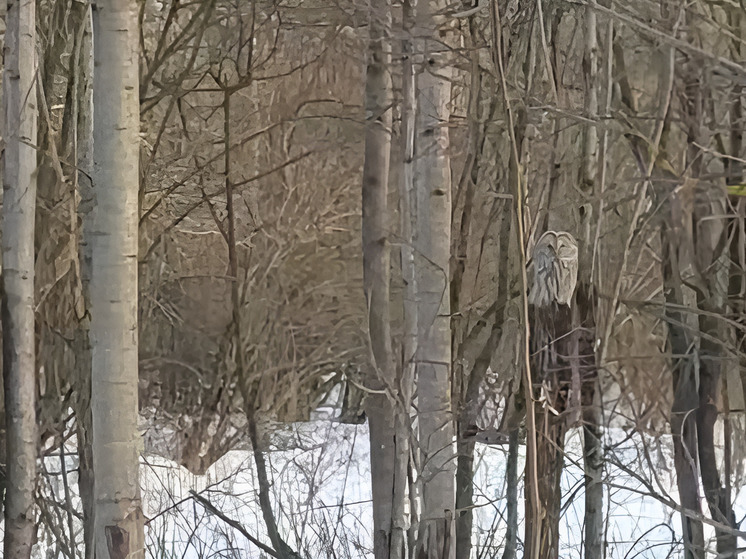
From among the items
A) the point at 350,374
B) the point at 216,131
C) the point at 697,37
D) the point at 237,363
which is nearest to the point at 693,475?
the point at 697,37

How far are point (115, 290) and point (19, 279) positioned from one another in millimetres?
1419

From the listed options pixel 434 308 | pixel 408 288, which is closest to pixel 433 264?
pixel 434 308

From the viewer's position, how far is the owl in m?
2.93

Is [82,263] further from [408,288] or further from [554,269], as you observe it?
[554,269]

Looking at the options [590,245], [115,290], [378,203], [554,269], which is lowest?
[115,290]

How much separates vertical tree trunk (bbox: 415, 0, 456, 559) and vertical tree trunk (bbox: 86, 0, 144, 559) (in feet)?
3.42

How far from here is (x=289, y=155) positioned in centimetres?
654

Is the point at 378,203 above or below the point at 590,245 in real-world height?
above

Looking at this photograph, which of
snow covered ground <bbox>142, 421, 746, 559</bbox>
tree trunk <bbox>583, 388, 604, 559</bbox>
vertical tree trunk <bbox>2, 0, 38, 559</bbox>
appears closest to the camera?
tree trunk <bbox>583, 388, 604, 559</bbox>

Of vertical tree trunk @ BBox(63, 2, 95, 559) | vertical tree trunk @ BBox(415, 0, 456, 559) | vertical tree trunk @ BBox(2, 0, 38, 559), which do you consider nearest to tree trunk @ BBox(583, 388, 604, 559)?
vertical tree trunk @ BBox(415, 0, 456, 559)

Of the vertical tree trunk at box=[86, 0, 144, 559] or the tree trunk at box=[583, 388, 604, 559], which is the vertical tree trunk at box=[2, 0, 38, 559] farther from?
the tree trunk at box=[583, 388, 604, 559]

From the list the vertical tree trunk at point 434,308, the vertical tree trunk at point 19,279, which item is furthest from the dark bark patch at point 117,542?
the vertical tree trunk at point 19,279

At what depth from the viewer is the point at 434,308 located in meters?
3.27

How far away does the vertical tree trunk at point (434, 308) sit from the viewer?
3152mm
